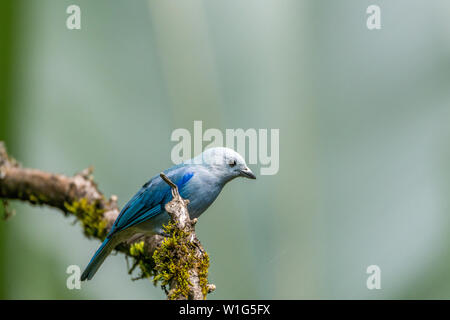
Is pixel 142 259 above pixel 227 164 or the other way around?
the other way around

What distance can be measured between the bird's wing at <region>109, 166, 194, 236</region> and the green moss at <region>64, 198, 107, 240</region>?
541 mm


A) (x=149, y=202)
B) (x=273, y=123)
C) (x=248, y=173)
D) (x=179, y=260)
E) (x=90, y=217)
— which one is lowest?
(x=90, y=217)

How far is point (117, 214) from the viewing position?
131 inches

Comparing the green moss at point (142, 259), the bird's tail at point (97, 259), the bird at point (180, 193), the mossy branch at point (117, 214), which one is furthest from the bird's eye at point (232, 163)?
the bird's tail at point (97, 259)

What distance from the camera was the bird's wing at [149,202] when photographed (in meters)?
2.83

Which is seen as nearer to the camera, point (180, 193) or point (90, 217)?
point (180, 193)

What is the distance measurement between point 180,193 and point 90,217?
0.92 m

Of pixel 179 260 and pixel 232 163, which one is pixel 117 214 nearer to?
pixel 232 163

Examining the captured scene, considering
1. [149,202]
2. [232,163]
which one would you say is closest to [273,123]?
[232,163]

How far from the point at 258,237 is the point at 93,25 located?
2.19 metres

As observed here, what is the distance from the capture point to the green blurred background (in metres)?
2.90

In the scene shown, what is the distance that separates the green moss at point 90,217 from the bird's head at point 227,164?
986 mm
